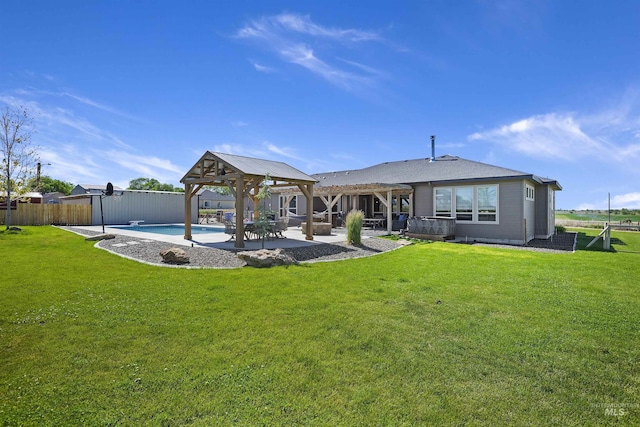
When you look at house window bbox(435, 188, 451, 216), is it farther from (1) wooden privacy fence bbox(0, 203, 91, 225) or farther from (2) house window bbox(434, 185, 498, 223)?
(1) wooden privacy fence bbox(0, 203, 91, 225)

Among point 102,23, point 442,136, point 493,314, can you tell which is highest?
point 102,23

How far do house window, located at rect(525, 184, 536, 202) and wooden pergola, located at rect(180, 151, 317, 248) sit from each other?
9.27 metres

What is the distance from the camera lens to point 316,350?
11.3 feet

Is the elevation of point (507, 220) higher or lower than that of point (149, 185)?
lower

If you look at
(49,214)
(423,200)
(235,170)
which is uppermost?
(235,170)

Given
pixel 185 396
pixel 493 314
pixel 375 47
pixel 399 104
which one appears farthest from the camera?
pixel 399 104

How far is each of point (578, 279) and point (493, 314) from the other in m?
3.58

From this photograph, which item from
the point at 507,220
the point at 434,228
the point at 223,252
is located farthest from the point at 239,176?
the point at 507,220

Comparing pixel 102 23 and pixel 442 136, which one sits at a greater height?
pixel 102 23

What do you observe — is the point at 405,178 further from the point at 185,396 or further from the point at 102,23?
the point at 185,396

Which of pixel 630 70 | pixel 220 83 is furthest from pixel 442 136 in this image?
pixel 220 83

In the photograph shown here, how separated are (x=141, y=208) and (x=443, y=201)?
23409mm

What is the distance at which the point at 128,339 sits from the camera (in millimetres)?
3734

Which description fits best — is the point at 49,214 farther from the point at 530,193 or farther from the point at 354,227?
the point at 530,193
